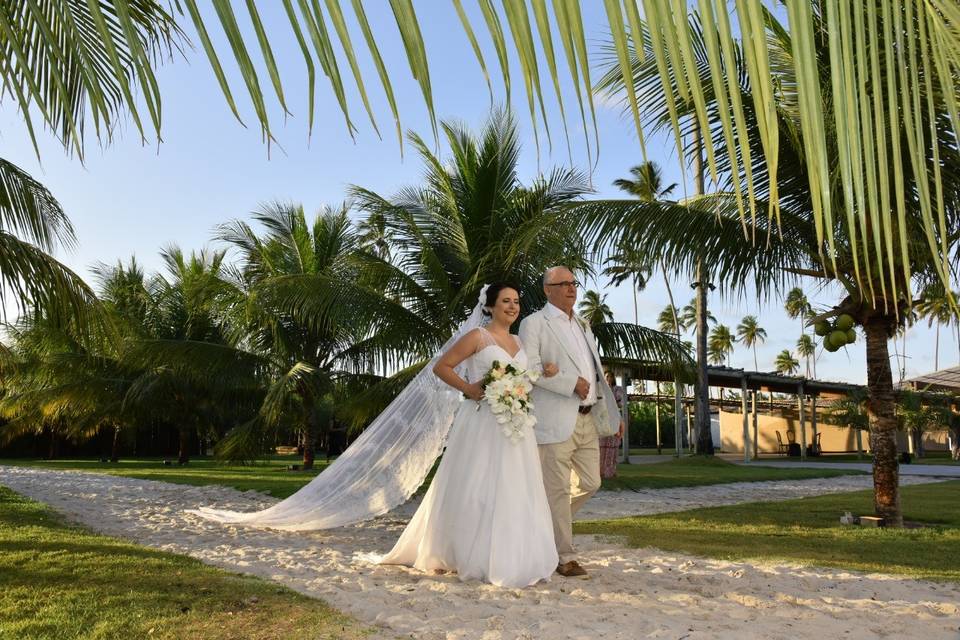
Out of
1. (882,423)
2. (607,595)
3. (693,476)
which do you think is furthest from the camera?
(693,476)

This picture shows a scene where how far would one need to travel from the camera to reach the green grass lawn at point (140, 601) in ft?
11.7

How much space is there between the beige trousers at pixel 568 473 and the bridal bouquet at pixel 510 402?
13.9 inches

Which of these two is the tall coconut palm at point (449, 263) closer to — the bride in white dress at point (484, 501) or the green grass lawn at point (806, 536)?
the green grass lawn at point (806, 536)

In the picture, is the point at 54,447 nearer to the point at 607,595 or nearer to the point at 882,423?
the point at 882,423

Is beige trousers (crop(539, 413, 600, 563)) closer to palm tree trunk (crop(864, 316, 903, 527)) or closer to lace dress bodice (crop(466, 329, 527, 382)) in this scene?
lace dress bodice (crop(466, 329, 527, 382))

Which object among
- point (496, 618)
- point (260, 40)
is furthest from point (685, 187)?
point (496, 618)

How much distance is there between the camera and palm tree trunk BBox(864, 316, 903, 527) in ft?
25.2

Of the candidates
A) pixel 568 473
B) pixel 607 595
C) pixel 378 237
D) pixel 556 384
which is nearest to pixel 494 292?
pixel 556 384

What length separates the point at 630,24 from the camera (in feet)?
1.90

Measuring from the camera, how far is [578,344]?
5.47m

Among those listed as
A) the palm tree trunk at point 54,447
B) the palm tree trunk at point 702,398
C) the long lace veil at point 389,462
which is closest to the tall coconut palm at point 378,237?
the long lace veil at point 389,462

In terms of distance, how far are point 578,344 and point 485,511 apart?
1.37m

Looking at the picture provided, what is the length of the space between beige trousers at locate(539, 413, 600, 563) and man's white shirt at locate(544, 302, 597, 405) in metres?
0.22

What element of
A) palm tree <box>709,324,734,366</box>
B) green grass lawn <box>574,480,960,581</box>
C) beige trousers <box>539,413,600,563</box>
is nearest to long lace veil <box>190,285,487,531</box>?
beige trousers <box>539,413,600,563</box>
